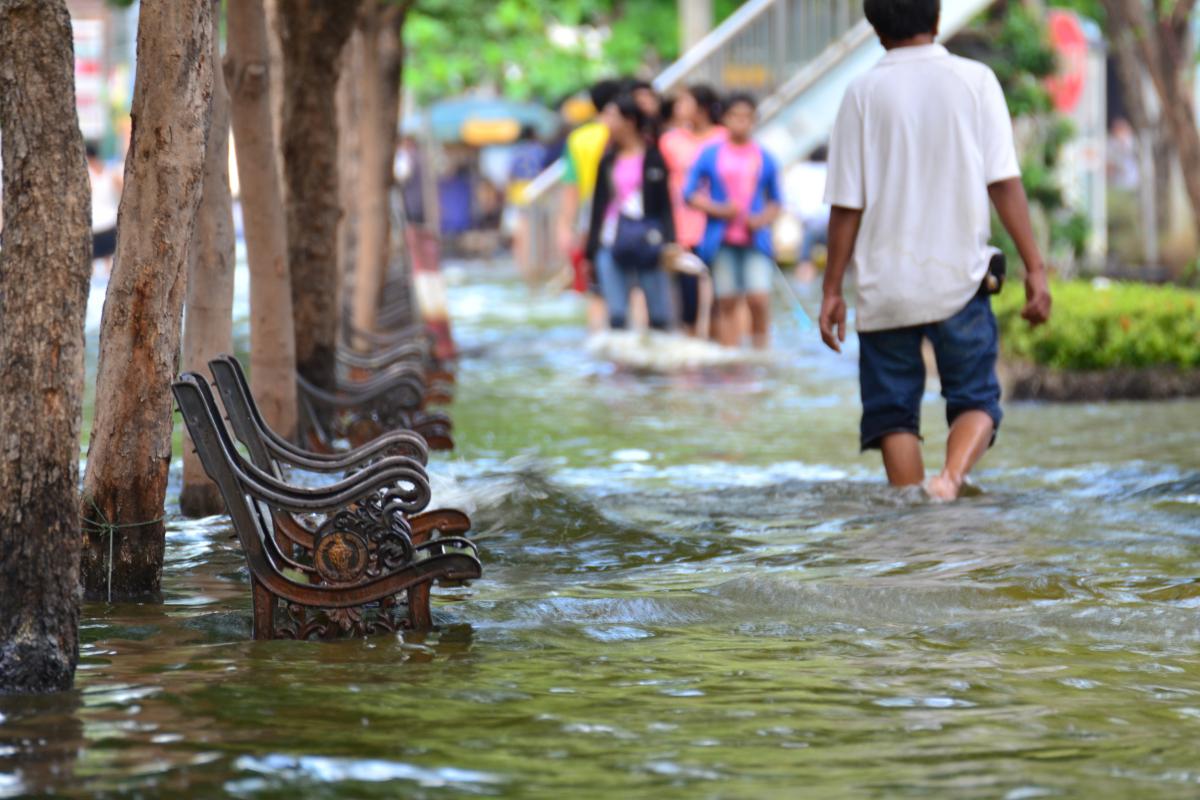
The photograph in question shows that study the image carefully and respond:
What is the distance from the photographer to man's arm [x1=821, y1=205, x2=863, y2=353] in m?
8.77

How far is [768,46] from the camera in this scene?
71.1ft

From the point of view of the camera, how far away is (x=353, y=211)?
58.5 feet

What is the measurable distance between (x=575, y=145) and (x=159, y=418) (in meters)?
13.3

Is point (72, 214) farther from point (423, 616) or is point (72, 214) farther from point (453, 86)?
point (453, 86)

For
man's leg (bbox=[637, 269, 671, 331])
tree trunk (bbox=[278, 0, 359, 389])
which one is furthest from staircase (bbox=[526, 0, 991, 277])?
tree trunk (bbox=[278, 0, 359, 389])

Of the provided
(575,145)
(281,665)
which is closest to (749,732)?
(281,665)

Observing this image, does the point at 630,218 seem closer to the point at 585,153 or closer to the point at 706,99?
the point at 706,99

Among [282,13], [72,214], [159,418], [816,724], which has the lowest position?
[816,724]

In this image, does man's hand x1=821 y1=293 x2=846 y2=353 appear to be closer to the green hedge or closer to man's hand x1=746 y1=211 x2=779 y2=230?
the green hedge

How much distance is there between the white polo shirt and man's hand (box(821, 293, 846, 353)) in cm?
14

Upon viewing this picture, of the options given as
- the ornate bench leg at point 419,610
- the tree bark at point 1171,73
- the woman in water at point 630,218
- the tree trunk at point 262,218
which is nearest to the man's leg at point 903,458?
the tree trunk at point 262,218

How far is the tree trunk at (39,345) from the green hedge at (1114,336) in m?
9.68

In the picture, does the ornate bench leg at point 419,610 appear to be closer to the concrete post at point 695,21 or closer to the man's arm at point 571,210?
the man's arm at point 571,210

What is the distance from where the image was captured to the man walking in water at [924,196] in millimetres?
8641
